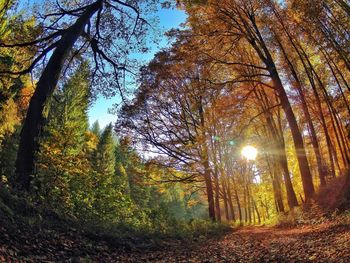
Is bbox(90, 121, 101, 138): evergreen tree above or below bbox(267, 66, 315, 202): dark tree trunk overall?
above

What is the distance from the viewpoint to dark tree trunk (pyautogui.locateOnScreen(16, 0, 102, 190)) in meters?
5.59

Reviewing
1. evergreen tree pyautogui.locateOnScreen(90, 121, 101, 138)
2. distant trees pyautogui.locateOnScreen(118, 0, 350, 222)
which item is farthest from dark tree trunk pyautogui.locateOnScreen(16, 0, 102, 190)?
evergreen tree pyautogui.locateOnScreen(90, 121, 101, 138)

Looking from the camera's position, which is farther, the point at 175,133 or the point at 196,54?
the point at 175,133

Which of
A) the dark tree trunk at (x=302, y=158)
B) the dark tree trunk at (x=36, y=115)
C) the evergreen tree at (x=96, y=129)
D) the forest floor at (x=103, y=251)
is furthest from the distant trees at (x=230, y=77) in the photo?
the evergreen tree at (x=96, y=129)

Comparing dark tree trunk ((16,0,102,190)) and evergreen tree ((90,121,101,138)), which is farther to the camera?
evergreen tree ((90,121,101,138))

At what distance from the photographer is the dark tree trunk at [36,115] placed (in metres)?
5.59

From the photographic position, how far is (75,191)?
6.77 m

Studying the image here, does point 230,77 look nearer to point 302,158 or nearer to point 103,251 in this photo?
point 302,158

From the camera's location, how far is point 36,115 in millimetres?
5906

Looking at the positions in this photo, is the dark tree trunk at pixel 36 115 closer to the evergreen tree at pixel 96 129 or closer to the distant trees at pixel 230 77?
the distant trees at pixel 230 77

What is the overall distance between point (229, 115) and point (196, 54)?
3.12 m

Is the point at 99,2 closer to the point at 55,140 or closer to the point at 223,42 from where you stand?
the point at 55,140

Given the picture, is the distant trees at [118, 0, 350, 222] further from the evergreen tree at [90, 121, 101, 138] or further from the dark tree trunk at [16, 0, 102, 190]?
the evergreen tree at [90, 121, 101, 138]

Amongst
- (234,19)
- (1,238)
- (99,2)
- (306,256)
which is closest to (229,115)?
(234,19)
